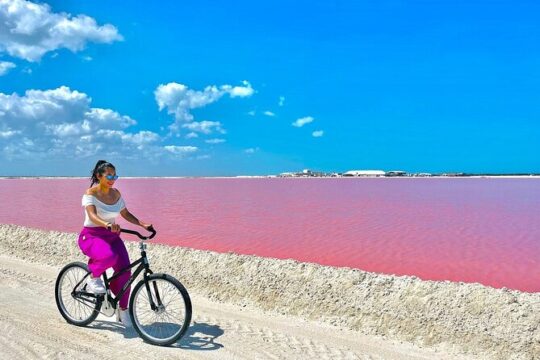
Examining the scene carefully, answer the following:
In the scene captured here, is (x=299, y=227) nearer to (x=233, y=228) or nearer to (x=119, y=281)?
(x=233, y=228)

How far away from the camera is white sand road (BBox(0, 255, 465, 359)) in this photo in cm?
559

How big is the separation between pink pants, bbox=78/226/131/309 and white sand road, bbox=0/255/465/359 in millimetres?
751

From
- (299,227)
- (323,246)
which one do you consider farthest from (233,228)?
(323,246)

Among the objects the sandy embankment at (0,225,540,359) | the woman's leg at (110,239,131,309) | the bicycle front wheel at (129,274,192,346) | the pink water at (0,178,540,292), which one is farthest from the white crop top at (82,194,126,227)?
the pink water at (0,178,540,292)

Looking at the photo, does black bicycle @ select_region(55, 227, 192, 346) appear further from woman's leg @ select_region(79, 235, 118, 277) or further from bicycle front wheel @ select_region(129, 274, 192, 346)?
woman's leg @ select_region(79, 235, 118, 277)

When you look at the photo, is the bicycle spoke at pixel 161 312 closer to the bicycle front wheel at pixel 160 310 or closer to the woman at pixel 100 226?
the bicycle front wheel at pixel 160 310

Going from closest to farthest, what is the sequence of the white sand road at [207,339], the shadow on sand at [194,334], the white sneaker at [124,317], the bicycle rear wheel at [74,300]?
the white sand road at [207,339] < the shadow on sand at [194,334] < the white sneaker at [124,317] < the bicycle rear wheel at [74,300]

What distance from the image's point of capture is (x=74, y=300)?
7.09m

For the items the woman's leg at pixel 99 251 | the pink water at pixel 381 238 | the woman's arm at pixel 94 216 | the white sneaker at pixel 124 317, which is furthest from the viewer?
the pink water at pixel 381 238

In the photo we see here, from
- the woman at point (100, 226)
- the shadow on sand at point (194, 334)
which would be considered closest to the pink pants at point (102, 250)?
the woman at point (100, 226)

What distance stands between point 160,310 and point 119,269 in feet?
2.69

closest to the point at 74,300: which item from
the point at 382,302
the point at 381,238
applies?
the point at 382,302

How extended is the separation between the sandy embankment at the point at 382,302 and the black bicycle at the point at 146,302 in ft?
6.78

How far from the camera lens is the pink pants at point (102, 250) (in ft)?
19.6
